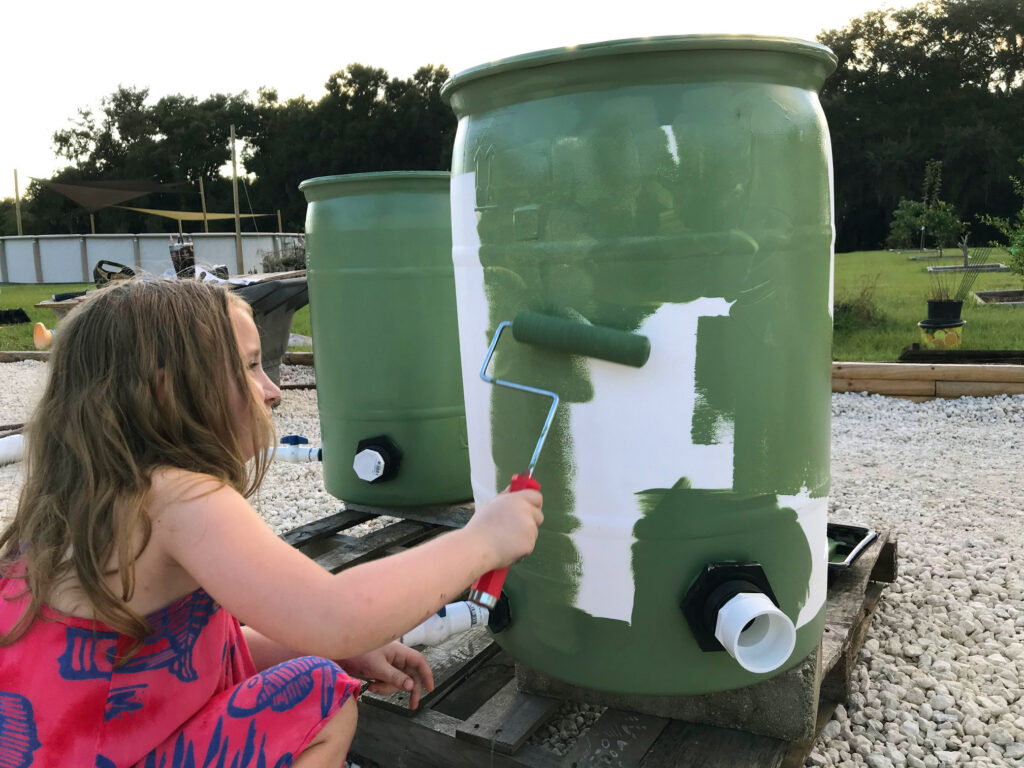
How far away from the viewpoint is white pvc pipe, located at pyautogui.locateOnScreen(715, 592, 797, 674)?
142 cm

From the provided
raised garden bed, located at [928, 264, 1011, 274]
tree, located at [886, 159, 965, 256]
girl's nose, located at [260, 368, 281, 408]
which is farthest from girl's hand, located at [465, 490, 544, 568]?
tree, located at [886, 159, 965, 256]

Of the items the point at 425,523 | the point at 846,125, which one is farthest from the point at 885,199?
the point at 425,523

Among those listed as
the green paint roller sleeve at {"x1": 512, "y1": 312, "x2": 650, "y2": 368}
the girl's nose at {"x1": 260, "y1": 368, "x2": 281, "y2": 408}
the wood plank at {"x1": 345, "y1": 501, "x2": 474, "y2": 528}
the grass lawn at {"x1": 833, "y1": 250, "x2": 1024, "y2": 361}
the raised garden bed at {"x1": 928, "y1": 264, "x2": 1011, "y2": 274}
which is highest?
the green paint roller sleeve at {"x1": 512, "y1": 312, "x2": 650, "y2": 368}

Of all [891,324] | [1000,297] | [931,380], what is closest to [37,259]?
[891,324]

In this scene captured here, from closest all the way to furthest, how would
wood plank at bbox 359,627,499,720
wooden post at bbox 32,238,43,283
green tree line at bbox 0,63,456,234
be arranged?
1. wood plank at bbox 359,627,499,720
2. wooden post at bbox 32,238,43,283
3. green tree line at bbox 0,63,456,234

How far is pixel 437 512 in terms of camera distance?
2.93m

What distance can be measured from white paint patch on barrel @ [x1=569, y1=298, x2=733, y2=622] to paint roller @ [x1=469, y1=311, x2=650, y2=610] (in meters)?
0.03

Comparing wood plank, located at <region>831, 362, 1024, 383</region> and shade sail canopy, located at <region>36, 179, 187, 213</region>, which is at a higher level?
shade sail canopy, located at <region>36, 179, 187, 213</region>

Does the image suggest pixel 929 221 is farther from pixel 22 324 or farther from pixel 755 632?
pixel 755 632

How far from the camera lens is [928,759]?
6.05ft

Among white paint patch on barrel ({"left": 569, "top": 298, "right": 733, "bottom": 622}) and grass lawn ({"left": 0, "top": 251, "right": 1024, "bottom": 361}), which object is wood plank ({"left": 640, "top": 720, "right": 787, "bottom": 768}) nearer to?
white paint patch on barrel ({"left": 569, "top": 298, "right": 733, "bottom": 622})

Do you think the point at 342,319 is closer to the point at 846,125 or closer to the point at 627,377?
the point at 627,377

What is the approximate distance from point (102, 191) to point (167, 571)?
3011 centimetres

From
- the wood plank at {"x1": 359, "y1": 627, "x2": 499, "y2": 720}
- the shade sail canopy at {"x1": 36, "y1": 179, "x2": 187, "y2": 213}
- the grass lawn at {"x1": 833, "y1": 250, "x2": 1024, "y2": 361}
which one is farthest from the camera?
the shade sail canopy at {"x1": 36, "y1": 179, "x2": 187, "y2": 213}
